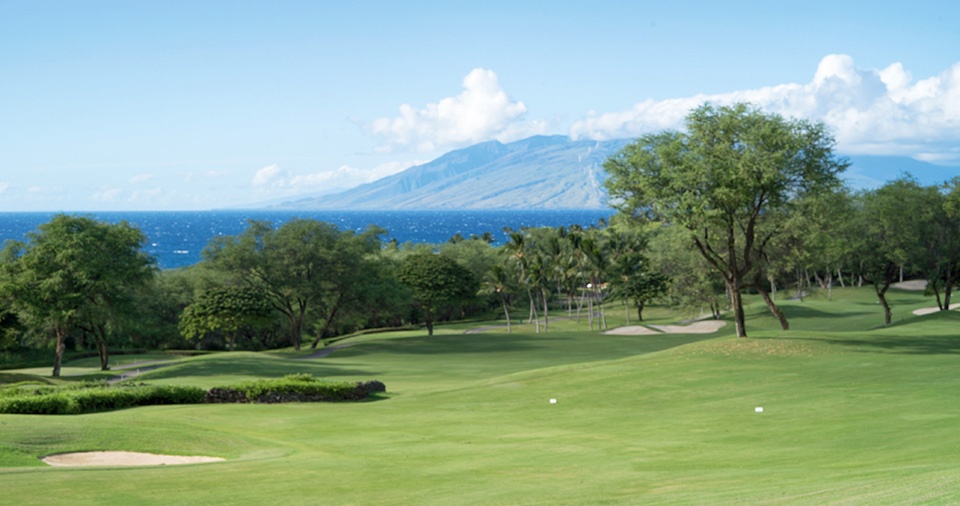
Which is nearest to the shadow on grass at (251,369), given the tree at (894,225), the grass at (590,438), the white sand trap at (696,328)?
the grass at (590,438)

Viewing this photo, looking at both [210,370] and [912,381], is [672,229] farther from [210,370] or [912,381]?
[210,370]

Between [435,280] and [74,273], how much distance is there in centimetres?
4085

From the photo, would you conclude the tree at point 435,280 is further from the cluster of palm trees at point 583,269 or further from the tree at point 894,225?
the tree at point 894,225

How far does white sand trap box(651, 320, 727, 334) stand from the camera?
288ft

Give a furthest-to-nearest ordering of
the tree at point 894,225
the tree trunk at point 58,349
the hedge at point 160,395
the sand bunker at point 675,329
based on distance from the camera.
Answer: the sand bunker at point 675,329
the tree at point 894,225
the tree trunk at point 58,349
the hedge at point 160,395

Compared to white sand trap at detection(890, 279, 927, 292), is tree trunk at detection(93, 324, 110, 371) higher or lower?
higher

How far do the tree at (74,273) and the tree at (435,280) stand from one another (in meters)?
34.0

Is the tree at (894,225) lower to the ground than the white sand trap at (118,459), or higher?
higher

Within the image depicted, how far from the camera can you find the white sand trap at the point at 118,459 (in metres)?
18.5

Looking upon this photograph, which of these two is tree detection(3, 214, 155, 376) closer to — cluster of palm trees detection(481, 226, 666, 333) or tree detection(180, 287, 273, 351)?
tree detection(180, 287, 273, 351)

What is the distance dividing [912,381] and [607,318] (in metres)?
82.7

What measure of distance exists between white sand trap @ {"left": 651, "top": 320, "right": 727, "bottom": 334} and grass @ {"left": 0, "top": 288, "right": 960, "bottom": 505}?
44064 millimetres

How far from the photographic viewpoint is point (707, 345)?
41312mm

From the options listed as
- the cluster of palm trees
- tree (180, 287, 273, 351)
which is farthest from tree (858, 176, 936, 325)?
tree (180, 287, 273, 351)
